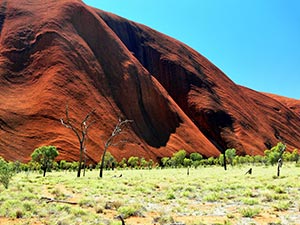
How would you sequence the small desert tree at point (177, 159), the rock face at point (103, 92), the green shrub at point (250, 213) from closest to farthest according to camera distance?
1. the green shrub at point (250, 213)
2. the rock face at point (103, 92)
3. the small desert tree at point (177, 159)

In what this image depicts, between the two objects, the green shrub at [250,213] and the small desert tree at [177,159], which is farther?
the small desert tree at [177,159]

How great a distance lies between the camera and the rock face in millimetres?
57906

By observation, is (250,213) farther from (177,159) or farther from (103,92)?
(103,92)

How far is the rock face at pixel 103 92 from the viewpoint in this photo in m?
57.9

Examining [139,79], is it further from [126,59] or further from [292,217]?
[292,217]

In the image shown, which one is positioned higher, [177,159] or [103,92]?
[103,92]

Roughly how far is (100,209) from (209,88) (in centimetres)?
8964

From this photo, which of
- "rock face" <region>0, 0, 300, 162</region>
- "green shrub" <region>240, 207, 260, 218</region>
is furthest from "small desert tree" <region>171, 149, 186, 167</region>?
"green shrub" <region>240, 207, 260, 218</region>

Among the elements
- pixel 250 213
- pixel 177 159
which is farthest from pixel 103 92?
pixel 250 213

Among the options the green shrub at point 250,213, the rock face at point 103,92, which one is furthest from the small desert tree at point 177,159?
the green shrub at point 250,213

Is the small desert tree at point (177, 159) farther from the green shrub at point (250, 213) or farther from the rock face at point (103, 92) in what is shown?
the green shrub at point (250, 213)

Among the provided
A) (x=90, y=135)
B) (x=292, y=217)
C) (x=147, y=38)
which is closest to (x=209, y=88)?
(x=147, y=38)

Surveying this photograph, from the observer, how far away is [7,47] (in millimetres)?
70688

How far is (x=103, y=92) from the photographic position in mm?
71062
